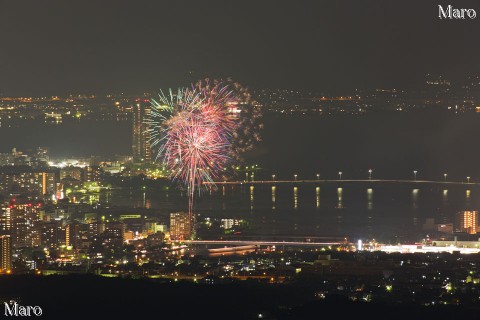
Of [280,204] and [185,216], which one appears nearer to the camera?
[185,216]

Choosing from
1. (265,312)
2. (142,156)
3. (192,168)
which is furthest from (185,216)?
(142,156)

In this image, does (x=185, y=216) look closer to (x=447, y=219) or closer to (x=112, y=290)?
(x=447, y=219)

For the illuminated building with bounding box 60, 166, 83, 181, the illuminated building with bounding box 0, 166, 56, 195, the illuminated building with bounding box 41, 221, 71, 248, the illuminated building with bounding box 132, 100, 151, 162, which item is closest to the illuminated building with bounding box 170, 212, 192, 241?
the illuminated building with bounding box 41, 221, 71, 248

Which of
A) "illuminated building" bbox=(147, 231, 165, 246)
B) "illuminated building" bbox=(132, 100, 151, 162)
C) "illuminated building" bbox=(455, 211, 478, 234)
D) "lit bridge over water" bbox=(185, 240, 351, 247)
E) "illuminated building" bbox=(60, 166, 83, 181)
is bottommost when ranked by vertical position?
"lit bridge over water" bbox=(185, 240, 351, 247)

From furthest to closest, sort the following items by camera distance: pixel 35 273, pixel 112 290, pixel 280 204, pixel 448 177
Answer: pixel 448 177, pixel 280 204, pixel 35 273, pixel 112 290

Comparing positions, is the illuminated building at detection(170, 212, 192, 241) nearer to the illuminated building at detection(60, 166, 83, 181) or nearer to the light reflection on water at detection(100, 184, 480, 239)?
the light reflection on water at detection(100, 184, 480, 239)

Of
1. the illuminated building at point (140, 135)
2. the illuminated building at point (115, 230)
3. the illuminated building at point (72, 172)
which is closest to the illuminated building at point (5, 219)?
the illuminated building at point (115, 230)

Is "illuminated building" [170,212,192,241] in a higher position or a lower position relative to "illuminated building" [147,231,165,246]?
higher
